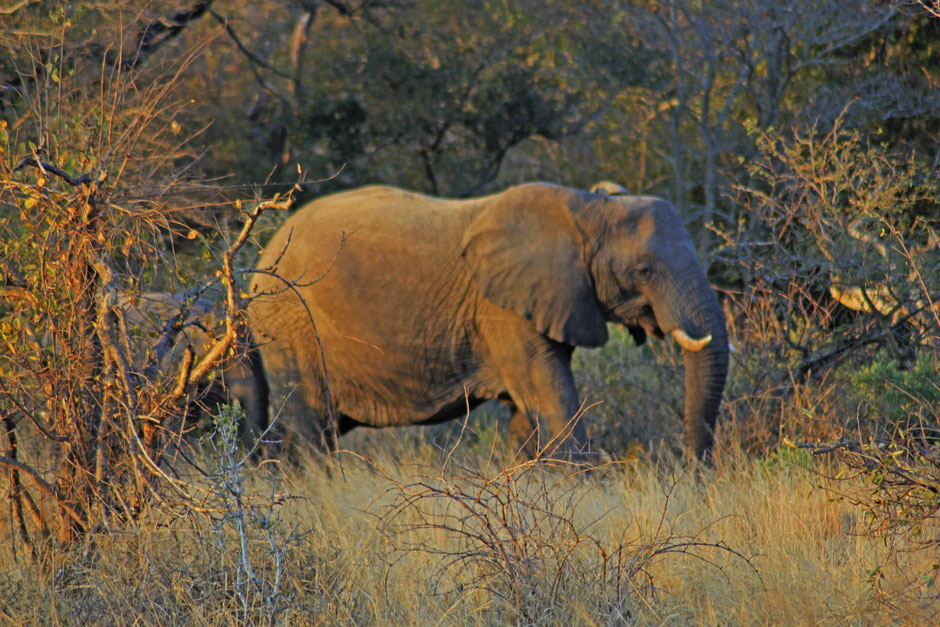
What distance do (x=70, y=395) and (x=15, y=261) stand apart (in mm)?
606

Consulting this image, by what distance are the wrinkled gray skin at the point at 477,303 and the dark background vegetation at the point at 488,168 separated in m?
0.49

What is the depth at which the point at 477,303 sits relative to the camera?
716 centimetres

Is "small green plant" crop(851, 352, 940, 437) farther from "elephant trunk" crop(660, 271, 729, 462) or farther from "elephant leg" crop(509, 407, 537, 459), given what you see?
"elephant leg" crop(509, 407, 537, 459)

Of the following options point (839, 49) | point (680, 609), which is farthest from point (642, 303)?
point (839, 49)

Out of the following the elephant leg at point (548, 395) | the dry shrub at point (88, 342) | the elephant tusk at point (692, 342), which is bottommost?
the elephant leg at point (548, 395)

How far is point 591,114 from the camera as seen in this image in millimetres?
14172

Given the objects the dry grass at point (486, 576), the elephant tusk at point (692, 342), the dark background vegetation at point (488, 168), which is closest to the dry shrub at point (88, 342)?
the dark background vegetation at point (488, 168)

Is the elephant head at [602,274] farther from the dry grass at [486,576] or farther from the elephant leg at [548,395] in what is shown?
the dry grass at [486,576]

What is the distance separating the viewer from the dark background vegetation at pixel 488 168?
4.47 metres

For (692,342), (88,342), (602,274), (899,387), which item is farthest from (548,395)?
(88,342)

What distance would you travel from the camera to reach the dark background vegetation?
4.47 metres

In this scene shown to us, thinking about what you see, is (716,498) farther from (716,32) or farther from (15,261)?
(716,32)

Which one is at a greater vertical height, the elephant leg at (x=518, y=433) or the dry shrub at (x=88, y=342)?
the dry shrub at (x=88, y=342)

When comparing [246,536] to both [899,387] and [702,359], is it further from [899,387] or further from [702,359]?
[899,387]
